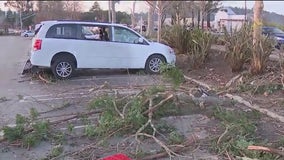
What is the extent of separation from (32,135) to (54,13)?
55.8m

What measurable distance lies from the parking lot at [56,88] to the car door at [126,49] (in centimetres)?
39

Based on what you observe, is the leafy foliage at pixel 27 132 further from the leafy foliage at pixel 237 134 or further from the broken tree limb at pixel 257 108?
the broken tree limb at pixel 257 108

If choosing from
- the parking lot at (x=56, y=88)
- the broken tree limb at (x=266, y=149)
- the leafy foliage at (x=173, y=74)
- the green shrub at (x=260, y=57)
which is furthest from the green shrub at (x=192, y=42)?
→ the broken tree limb at (x=266, y=149)

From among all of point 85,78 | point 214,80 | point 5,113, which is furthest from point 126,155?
point 85,78

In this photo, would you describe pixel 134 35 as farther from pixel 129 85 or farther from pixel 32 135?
pixel 32 135

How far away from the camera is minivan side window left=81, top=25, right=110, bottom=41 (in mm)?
13195

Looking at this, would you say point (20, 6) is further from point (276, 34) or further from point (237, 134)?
point (237, 134)

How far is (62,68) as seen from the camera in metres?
12.9

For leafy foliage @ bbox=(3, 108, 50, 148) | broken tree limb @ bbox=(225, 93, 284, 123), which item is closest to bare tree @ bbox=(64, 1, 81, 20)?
broken tree limb @ bbox=(225, 93, 284, 123)

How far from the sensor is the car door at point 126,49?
13.5 metres

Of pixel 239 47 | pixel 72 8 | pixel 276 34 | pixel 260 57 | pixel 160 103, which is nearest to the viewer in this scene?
pixel 160 103

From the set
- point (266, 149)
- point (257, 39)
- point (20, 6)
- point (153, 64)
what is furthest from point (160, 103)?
point (20, 6)

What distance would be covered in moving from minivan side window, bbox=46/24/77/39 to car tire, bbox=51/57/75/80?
653 millimetres

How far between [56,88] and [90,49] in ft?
7.00
